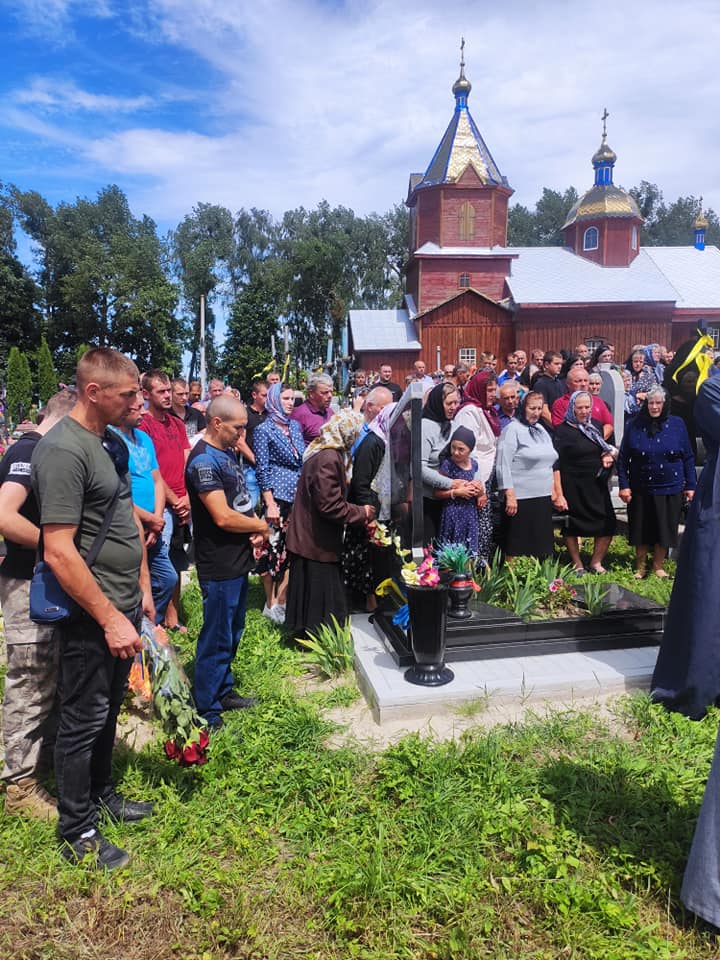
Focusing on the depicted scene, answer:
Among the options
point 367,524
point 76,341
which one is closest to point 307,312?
point 76,341

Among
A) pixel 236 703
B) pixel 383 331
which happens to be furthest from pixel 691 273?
pixel 236 703

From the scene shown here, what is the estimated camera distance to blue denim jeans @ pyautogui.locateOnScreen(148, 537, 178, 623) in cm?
459

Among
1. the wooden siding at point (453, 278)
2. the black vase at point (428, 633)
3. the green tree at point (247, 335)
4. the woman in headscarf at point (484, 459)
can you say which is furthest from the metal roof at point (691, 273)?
the black vase at point (428, 633)

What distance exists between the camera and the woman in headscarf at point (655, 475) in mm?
6242

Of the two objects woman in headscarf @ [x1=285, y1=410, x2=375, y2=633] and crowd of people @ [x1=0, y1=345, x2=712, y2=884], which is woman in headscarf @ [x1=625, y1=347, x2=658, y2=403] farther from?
woman in headscarf @ [x1=285, y1=410, x2=375, y2=633]

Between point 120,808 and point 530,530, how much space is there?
409 centimetres

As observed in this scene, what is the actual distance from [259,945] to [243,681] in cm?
221

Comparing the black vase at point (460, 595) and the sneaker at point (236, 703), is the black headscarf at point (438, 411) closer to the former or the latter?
the black vase at point (460, 595)

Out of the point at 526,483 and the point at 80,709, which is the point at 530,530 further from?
the point at 80,709

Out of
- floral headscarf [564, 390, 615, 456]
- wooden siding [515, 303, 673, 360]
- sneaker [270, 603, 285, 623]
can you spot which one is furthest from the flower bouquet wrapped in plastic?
wooden siding [515, 303, 673, 360]

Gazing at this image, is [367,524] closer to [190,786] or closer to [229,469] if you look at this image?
[229,469]

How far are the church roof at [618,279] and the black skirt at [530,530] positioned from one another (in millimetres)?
28047

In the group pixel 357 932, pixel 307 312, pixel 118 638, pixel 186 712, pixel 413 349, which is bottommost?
pixel 357 932

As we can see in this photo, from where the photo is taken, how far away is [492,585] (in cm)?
505
